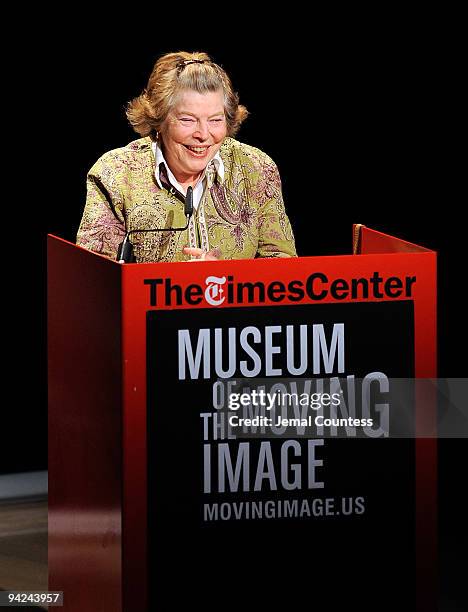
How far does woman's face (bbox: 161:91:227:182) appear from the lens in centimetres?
395

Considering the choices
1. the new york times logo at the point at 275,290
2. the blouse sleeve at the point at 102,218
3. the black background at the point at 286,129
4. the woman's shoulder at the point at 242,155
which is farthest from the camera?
the black background at the point at 286,129

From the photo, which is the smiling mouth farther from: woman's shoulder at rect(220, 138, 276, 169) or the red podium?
the red podium

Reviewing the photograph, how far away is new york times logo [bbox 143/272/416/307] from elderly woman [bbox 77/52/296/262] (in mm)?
562

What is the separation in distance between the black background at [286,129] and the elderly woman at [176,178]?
1.30 metres

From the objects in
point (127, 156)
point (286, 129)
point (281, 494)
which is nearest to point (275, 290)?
point (281, 494)

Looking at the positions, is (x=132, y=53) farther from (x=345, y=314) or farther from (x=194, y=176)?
(x=345, y=314)

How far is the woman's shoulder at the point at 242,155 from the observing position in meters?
4.09

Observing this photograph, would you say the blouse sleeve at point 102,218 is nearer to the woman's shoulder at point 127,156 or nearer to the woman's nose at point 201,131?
the woman's shoulder at point 127,156

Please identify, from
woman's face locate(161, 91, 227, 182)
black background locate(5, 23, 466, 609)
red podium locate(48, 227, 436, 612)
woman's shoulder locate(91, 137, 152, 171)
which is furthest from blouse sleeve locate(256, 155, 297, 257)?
black background locate(5, 23, 466, 609)

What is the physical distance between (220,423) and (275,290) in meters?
0.28

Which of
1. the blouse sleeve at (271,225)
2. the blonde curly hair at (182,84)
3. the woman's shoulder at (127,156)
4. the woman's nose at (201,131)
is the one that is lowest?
the blouse sleeve at (271,225)

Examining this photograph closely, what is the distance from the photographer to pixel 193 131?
156 inches

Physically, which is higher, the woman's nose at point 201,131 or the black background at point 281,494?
the woman's nose at point 201,131

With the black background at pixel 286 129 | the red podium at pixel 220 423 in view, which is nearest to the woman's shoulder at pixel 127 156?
the red podium at pixel 220 423
